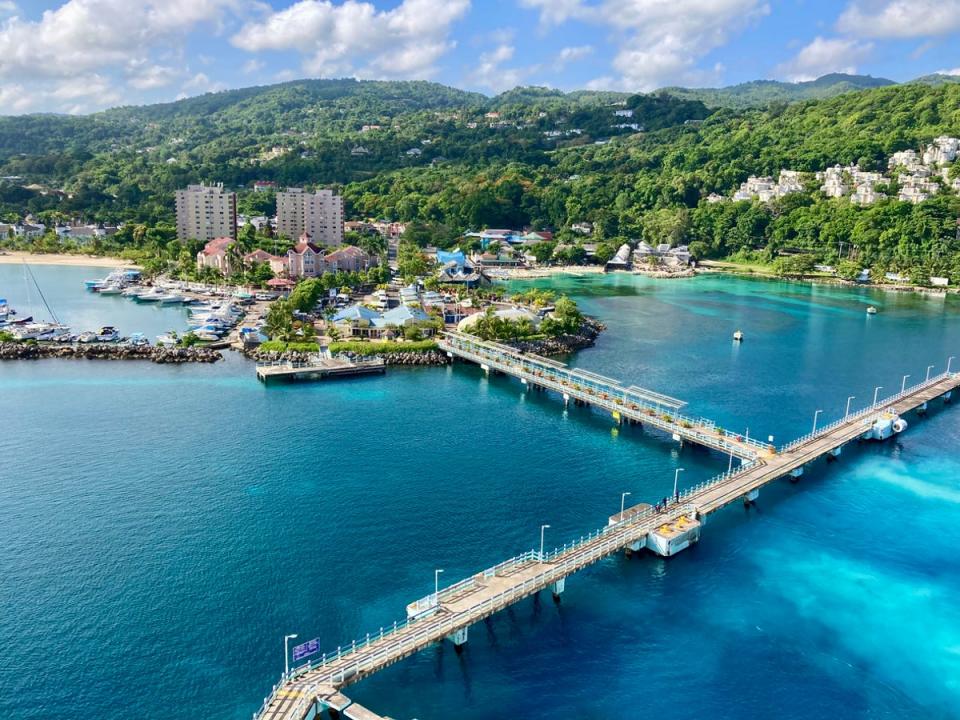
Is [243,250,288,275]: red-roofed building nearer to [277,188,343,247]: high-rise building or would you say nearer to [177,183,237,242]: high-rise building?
[277,188,343,247]: high-rise building

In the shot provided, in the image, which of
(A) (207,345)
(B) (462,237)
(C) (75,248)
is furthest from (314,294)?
(C) (75,248)

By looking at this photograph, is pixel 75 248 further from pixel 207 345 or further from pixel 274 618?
pixel 274 618

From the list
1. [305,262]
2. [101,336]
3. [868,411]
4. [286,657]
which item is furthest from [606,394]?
[305,262]

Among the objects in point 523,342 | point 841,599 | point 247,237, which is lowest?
point 841,599

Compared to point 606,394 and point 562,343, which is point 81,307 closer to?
point 562,343

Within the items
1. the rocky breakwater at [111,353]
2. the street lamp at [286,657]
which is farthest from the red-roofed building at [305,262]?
the street lamp at [286,657]

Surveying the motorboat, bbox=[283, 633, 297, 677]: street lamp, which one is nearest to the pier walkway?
bbox=[283, 633, 297, 677]: street lamp
